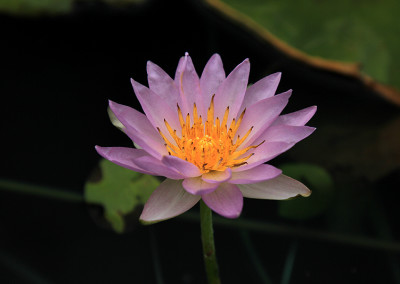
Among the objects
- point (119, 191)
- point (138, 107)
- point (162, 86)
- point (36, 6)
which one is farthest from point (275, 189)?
point (36, 6)

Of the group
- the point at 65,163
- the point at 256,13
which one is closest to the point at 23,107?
the point at 65,163

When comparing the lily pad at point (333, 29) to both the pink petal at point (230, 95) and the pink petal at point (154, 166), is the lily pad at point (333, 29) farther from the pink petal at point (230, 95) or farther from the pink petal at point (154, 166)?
the pink petal at point (154, 166)

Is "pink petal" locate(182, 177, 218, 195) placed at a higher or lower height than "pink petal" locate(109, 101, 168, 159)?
lower

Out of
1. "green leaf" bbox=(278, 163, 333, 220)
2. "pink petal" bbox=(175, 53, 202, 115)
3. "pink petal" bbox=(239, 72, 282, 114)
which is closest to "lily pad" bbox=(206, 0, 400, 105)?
"green leaf" bbox=(278, 163, 333, 220)

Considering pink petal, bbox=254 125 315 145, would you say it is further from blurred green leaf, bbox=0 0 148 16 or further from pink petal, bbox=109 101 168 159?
blurred green leaf, bbox=0 0 148 16

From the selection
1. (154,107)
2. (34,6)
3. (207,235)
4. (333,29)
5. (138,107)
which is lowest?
(207,235)

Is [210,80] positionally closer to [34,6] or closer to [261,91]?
[261,91]

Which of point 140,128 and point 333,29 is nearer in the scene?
point 140,128
